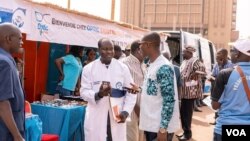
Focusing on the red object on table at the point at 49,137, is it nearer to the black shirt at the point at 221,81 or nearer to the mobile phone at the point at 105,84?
the mobile phone at the point at 105,84

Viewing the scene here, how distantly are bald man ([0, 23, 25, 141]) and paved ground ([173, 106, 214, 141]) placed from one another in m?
5.23

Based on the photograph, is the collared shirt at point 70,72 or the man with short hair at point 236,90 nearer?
the man with short hair at point 236,90

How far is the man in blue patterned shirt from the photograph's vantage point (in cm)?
349

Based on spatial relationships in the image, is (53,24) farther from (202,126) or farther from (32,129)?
(202,126)

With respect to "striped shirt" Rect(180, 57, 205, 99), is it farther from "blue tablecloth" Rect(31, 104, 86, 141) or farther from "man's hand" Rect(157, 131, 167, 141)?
"man's hand" Rect(157, 131, 167, 141)

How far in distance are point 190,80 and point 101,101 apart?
376cm

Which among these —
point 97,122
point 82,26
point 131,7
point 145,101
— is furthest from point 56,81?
point 131,7

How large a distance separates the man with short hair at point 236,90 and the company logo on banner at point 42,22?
2.96 meters

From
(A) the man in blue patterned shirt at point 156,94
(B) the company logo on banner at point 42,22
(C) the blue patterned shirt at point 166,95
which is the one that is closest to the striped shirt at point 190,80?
(B) the company logo on banner at point 42,22

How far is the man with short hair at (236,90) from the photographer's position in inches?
136

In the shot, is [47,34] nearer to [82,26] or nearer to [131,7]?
[82,26]

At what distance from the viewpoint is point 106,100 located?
4.43 metres

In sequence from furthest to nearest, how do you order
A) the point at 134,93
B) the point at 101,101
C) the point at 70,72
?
the point at 70,72 < the point at 134,93 < the point at 101,101

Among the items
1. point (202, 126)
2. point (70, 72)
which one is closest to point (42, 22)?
point (70, 72)
